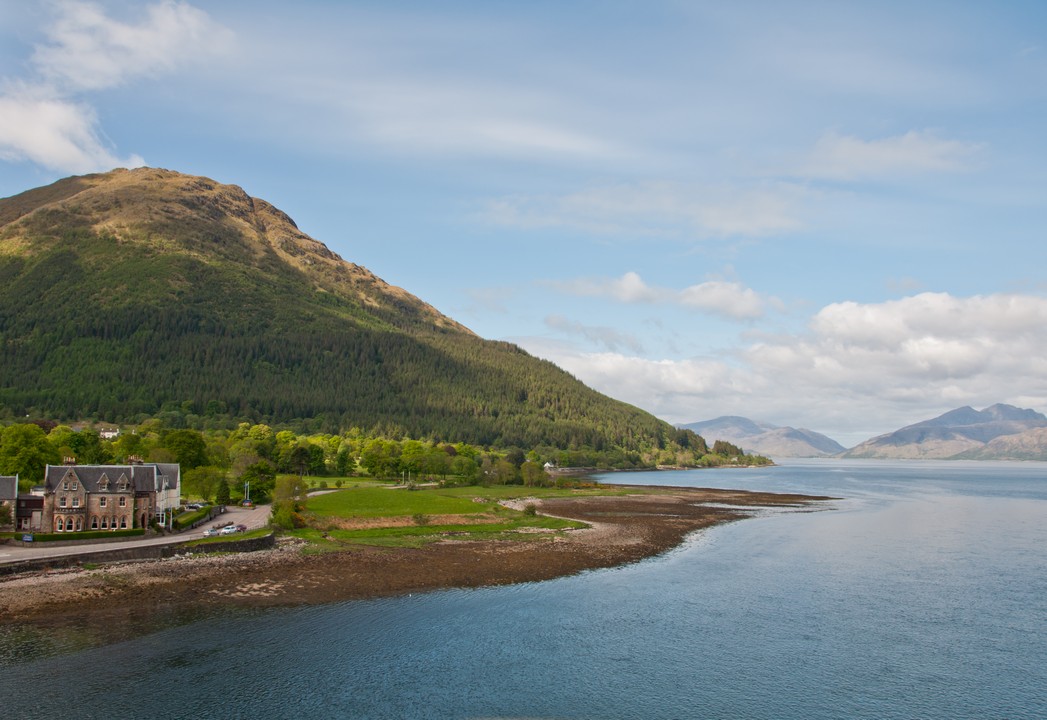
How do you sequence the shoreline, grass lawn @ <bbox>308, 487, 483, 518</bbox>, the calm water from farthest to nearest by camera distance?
grass lawn @ <bbox>308, 487, 483, 518</bbox>
the shoreline
the calm water

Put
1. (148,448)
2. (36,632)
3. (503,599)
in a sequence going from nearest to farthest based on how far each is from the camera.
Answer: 1. (36,632)
2. (503,599)
3. (148,448)

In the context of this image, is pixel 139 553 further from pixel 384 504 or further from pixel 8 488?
pixel 384 504

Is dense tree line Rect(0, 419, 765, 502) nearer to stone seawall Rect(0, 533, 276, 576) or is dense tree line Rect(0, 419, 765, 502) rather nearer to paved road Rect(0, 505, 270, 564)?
paved road Rect(0, 505, 270, 564)

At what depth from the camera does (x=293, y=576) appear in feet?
226

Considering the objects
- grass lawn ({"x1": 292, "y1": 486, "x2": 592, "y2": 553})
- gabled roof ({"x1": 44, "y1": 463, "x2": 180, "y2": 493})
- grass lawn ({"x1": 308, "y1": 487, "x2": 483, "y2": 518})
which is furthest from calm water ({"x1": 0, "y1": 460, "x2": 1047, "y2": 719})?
grass lawn ({"x1": 308, "y1": 487, "x2": 483, "y2": 518})

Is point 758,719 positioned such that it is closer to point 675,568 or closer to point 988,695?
point 988,695

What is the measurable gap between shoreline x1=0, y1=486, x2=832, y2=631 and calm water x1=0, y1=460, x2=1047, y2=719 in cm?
426

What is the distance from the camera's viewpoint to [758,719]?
38156mm

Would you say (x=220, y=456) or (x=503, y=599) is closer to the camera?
(x=503, y=599)

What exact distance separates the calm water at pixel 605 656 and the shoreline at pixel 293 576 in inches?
168

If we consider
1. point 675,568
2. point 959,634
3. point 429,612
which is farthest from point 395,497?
point 959,634

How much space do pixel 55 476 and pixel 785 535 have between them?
321 ft

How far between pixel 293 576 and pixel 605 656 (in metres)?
35.1

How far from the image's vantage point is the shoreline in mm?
55625
